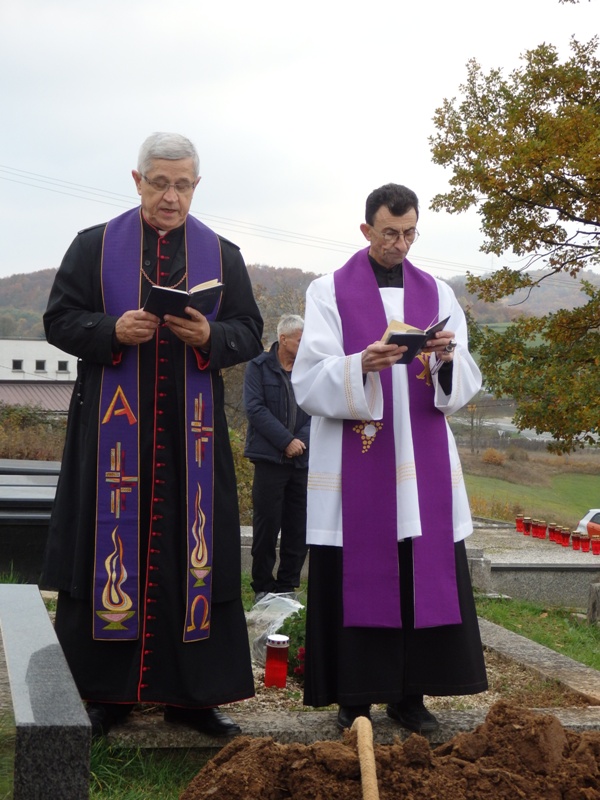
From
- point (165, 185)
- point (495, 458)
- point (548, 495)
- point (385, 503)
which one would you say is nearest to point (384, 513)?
point (385, 503)

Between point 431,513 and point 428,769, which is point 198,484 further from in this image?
point 428,769

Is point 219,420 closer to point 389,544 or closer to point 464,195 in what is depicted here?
point 389,544

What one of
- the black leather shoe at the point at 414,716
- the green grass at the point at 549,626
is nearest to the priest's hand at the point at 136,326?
the black leather shoe at the point at 414,716

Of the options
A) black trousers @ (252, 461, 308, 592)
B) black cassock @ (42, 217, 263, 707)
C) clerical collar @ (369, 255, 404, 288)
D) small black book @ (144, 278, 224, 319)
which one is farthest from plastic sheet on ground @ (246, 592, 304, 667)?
small black book @ (144, 278, 224, 319)

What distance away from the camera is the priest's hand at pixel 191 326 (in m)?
3.99

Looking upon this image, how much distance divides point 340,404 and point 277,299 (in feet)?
81.2

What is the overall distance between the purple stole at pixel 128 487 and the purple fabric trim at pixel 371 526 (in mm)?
562

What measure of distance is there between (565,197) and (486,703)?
1086 centimetres

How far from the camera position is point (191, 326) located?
401cm

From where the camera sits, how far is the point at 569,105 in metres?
14.7

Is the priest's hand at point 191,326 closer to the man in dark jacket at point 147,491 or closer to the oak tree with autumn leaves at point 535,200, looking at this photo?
the man in dark jacket at point 147,491

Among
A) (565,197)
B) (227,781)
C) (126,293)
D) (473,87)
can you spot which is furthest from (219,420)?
(473,87)

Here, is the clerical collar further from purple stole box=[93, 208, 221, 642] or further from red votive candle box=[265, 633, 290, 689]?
red votive candle box=[265, 633, 290, 689]

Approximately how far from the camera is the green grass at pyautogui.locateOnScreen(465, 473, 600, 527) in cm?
3083
